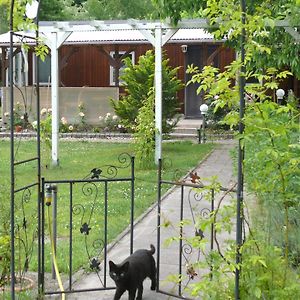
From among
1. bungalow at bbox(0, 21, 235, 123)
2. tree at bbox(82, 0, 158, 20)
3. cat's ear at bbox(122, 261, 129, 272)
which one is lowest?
cat's ear at bbox(122, 261, 129, 272)

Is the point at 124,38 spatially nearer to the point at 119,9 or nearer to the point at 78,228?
the point at 78,228

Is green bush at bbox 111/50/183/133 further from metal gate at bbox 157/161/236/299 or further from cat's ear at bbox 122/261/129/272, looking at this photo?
cat's ear at bbox 122/261/129/272

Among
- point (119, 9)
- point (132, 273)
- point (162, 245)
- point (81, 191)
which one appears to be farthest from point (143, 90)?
point (119, 9)

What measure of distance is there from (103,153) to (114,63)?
6114 mm

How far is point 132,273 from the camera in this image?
16.8 ft

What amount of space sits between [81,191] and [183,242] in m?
3.97

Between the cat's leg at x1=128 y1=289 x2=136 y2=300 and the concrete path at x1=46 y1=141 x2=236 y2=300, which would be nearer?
the cat's leg at x1=128 y1=289 x2=136 y2=300

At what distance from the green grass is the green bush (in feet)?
2.52

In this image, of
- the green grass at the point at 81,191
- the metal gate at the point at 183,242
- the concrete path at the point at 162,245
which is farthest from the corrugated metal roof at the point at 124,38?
the metal gate at the point at 183,242

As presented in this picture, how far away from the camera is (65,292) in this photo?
5.36 m

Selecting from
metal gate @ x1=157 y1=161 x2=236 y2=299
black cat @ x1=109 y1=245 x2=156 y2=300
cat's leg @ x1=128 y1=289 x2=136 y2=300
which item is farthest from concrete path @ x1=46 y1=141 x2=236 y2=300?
cat's leg @ x1=128 y1=289 x2=136 y2=300

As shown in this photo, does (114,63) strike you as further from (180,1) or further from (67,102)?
(180,1)

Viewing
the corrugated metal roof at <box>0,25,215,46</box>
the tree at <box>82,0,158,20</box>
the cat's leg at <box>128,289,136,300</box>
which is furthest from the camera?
the tree at <box>82,0,158,20</box>

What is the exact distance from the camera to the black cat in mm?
4992
